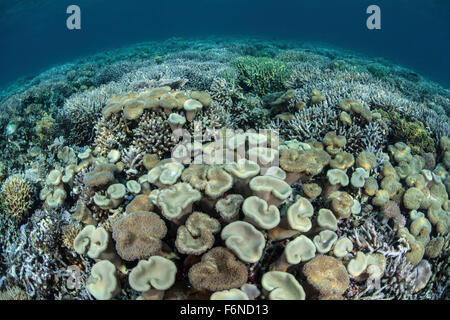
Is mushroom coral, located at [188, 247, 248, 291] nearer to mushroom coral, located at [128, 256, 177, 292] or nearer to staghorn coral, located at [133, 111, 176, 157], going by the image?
mushroom coral, located at [128, 256, 177, 292]

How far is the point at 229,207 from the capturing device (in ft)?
7.37

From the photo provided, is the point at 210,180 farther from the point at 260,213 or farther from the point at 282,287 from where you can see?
the point at 282,287

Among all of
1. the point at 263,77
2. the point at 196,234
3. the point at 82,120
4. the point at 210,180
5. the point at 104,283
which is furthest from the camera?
the point at 263,77

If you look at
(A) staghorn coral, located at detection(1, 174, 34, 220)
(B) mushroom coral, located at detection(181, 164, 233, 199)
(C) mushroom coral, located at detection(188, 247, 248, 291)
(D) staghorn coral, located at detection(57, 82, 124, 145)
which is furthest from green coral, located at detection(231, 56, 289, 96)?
Answer: (C) mushroom coral, located at detection(188, 247, 248, 291)

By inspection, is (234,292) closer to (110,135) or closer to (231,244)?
(231,244)

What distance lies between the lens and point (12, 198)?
3.99 meters

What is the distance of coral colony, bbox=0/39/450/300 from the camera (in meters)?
2.08

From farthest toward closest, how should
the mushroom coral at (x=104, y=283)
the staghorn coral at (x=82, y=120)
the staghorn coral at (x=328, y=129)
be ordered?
the staghorn coral at (x=82, y=120), the staghorn coral at (x=328, y=129), the mushroom coral at (x=104, y=283)

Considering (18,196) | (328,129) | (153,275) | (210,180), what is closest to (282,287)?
(153,275)

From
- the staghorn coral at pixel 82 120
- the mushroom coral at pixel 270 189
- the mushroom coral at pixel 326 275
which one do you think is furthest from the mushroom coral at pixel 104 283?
the staghorn coral at pixel 82 120

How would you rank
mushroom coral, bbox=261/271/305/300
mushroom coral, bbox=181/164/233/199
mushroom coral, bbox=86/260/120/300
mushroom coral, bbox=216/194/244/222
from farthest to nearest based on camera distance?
mushroom coral, bbox=181/164/233/199, mushroom coral, bbox=216/194/244/222, mushroom coral, bbox=86/260/120/300, mushroom coral, bbox=261/271/305/300

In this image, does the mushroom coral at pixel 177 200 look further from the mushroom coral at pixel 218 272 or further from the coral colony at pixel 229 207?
the mushroom coral at pixel 218 272

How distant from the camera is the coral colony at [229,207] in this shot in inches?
81.7
